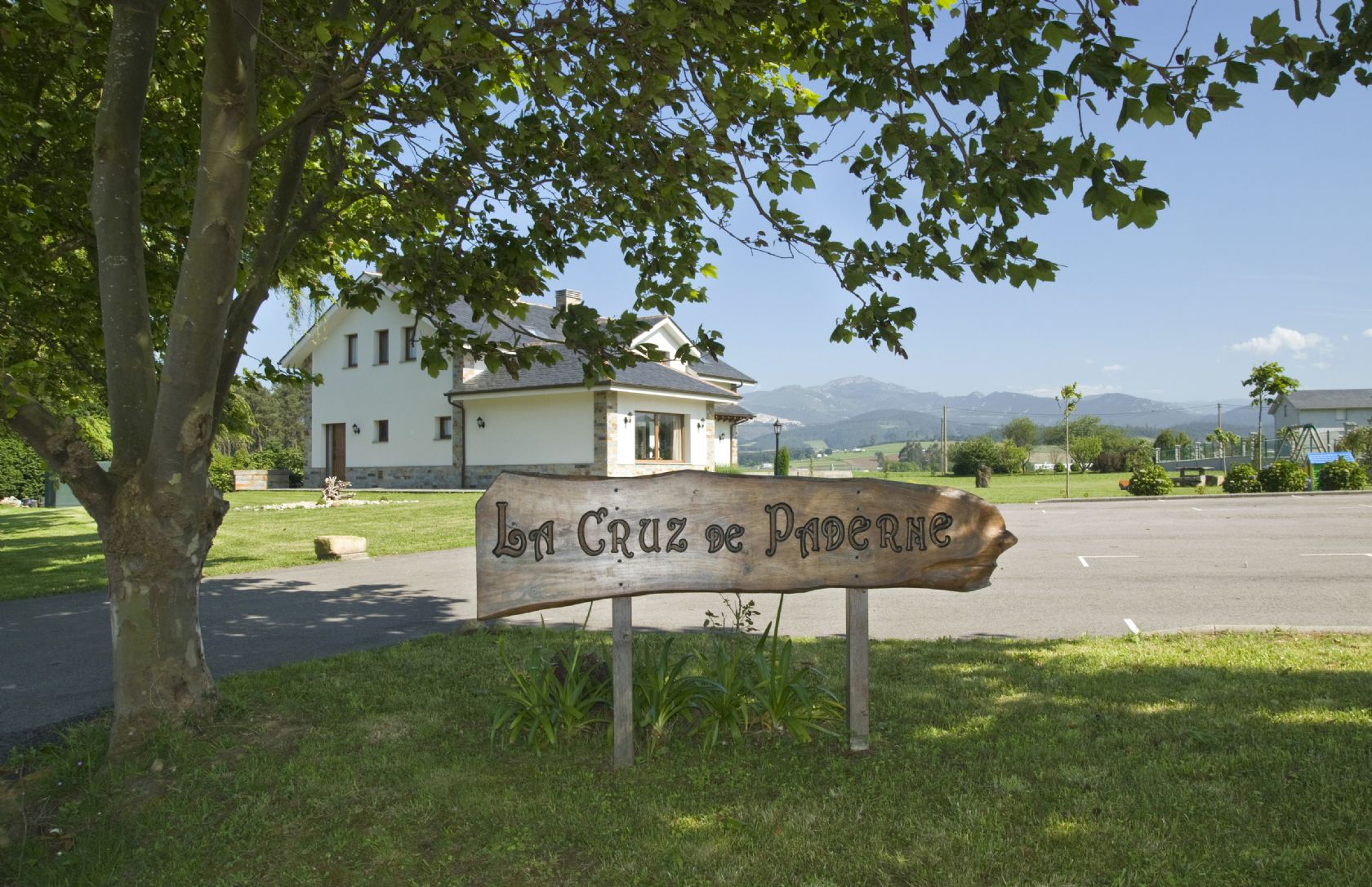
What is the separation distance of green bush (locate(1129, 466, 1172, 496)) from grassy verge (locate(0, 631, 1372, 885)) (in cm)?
2384

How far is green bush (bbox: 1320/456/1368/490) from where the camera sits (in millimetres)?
26781

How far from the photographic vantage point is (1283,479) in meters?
27.5

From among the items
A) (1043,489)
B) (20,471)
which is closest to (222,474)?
(20,471)

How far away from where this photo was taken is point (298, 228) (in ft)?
17.9

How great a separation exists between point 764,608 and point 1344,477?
87.6 ft

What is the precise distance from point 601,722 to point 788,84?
6.68m

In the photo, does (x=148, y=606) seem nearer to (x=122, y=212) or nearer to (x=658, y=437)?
(x=122, y=212)

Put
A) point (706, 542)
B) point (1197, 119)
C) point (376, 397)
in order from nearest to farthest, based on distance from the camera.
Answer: point (1197, 119) → point (706, 542) → point (376, 397)

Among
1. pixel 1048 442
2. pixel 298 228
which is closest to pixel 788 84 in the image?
pixel 298 228

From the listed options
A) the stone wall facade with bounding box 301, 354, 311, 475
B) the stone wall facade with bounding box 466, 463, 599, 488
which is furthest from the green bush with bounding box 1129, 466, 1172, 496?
the stone wall facade with bounding box 301, 354, 311, 475

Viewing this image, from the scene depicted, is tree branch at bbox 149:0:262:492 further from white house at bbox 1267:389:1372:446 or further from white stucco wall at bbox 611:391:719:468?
white house at bbox 1267:389:1372:446

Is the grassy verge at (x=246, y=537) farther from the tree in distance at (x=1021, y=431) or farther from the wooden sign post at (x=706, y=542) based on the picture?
the tree in distance at (x=1021, y=431)

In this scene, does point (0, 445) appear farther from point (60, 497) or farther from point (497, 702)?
point (497, 702)

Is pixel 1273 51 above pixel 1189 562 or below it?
above
